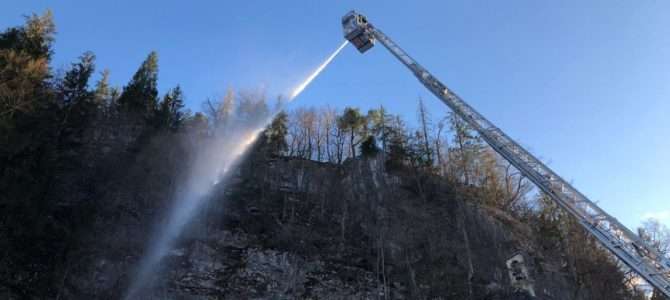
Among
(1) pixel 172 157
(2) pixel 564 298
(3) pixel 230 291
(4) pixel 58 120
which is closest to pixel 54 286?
(3) pixel 230 291

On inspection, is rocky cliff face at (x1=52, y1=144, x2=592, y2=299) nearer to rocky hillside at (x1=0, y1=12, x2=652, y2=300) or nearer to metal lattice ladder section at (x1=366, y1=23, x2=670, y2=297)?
rocky hillside at (x1=0, y1=12, x2=652, y2=300)

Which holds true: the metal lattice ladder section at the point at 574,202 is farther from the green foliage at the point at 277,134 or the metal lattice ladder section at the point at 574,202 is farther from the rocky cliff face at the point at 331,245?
the green foliage at the point at 277,134

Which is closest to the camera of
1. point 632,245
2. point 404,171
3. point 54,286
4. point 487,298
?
point 632,245

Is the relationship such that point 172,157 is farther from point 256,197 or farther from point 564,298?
point 564,298

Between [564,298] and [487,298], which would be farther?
[564,298]

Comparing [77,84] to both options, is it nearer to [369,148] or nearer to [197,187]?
[197,187]

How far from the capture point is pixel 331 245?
23547mm

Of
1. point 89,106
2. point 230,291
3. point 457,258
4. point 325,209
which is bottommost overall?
point 230,291

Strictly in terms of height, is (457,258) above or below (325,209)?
below

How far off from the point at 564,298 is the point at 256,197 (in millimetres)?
18622

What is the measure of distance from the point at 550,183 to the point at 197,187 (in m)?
19.4

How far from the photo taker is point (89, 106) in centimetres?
2458

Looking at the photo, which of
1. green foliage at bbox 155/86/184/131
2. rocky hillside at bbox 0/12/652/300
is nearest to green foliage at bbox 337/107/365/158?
rocky hillside at bbox 0/12/652/300

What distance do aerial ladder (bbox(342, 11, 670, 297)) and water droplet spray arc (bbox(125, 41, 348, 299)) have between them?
1303 centimetres
